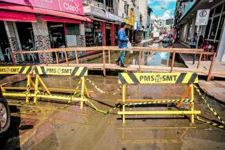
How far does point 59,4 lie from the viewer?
9.75m

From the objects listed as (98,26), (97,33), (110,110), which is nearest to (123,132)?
(110,110)

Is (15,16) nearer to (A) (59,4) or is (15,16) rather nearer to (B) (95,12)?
(A) (59,4)

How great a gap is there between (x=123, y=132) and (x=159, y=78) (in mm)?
1573

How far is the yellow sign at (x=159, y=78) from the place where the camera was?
10.6 feet

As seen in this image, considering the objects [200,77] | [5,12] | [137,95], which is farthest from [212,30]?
[5,12]

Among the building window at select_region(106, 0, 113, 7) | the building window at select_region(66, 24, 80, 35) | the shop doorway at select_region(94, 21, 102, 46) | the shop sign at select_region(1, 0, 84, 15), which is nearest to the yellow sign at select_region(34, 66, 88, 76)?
the shop sign at select_region(1, 0, 84, 15)

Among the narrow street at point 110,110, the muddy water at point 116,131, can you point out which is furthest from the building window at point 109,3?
the muddy water at point 116,131

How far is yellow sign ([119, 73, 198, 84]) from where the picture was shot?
3.24 metres

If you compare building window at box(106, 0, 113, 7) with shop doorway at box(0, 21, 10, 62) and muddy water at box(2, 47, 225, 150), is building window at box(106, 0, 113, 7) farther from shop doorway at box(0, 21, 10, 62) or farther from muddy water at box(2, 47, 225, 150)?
muddy water at box(2, 47, 225, 150)

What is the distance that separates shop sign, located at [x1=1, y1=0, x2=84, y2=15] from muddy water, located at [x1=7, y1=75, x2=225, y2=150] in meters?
7.34

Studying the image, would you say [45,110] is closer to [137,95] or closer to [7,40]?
[137,95]

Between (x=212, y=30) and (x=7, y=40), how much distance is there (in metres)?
16.6

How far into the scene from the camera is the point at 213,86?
16.8 ft

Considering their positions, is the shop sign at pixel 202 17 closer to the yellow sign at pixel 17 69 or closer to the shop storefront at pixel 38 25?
the shop storefront at pixel 38 25
